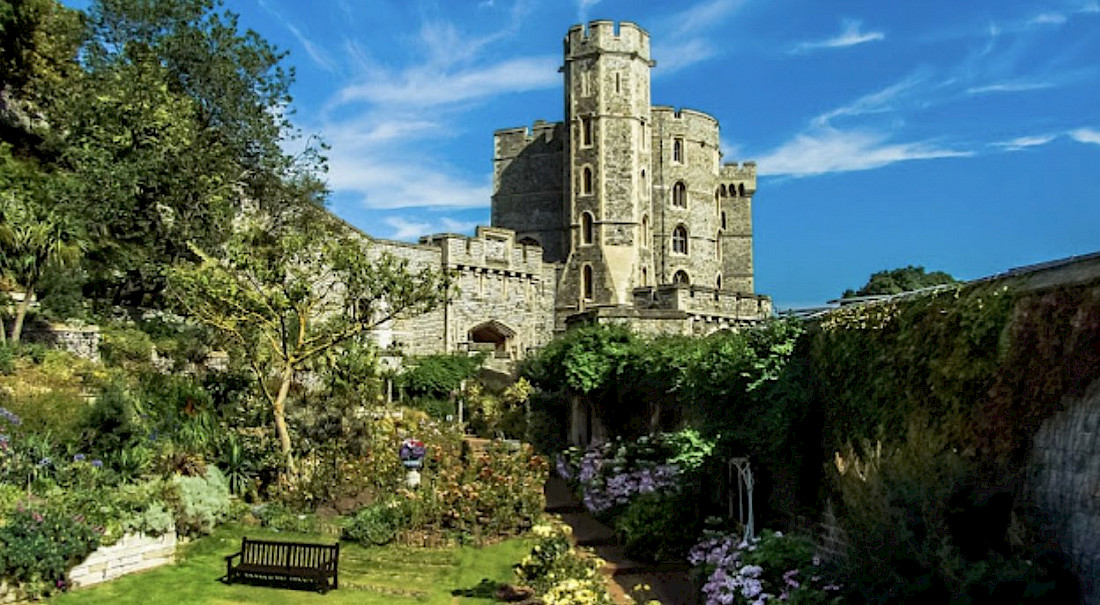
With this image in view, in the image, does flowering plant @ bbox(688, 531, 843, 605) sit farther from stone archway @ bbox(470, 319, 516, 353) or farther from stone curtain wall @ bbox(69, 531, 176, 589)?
stone archway @ bbox(470, 319, 516, 353)

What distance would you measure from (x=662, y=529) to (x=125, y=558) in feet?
24.7

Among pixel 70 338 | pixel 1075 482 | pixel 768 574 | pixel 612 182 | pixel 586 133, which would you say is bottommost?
pixel 768 574

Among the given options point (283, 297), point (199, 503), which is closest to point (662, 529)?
point (199, 503)

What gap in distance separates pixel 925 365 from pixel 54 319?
19199mm

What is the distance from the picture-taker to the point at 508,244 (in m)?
37.2

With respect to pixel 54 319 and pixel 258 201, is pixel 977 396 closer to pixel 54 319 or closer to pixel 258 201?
pixel 54 319

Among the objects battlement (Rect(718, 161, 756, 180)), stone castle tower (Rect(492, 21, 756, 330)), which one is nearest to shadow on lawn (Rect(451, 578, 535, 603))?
stone castle tower (Rect(492, 21, 756, 330))

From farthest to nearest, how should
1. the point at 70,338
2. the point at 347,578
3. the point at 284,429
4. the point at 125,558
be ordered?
the point at 70,338
the point at 284,429
the point at 347,578
the point at 125,558

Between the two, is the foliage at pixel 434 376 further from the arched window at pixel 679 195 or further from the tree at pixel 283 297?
the arched window at pixel 679 195

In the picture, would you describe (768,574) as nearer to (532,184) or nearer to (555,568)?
(555,568)

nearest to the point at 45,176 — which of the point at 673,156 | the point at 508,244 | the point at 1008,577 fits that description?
the point at 508,244

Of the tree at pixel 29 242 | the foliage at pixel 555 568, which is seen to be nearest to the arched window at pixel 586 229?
the tree at pixel 29 242

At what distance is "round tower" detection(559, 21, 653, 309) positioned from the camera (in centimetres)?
4166

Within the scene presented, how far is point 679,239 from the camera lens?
4659cm
